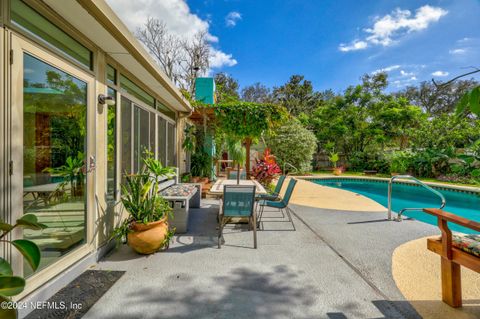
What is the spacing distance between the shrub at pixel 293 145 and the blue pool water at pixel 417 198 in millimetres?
2089

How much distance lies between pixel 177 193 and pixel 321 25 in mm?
10510

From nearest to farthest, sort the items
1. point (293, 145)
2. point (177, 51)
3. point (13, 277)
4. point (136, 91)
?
point (13, 277)
point (136, 91)
point (293, 145)
point (177, 51)

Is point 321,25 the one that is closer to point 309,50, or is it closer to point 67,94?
point 309,50

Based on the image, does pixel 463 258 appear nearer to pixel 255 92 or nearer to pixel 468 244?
pixel 468 244

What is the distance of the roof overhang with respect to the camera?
225 cm

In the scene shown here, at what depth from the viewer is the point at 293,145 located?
1439cm

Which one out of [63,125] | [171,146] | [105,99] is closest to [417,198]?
[171,146]

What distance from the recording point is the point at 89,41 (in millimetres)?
2979

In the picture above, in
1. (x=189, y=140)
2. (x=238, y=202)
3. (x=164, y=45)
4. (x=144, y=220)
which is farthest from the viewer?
(x=164, y=45)

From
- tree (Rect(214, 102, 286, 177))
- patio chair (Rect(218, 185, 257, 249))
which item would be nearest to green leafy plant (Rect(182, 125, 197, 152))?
tree (Rect(214, 102, 286, 177))

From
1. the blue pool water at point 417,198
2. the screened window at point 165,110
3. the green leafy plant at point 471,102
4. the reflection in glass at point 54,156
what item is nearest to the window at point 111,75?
the reflection in glass at point 54,156

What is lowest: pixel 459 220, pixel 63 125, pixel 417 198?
pixel 417 198

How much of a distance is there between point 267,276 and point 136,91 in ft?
12.7

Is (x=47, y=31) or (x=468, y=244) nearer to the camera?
(x=468, y=244)
